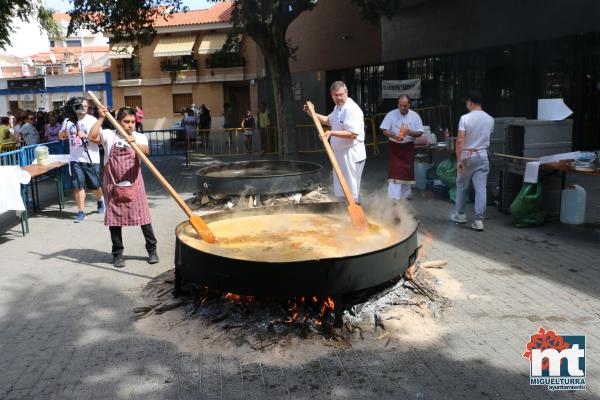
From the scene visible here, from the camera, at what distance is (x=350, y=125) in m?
6.34

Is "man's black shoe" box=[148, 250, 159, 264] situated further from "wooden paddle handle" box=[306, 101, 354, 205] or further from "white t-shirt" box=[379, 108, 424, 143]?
"white t-shirt" box=[379, 108, 424, 143]

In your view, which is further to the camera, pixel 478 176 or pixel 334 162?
pixel 478 176

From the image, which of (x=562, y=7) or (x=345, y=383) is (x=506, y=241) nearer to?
(x=345, y=383)

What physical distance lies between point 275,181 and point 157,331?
466 cm

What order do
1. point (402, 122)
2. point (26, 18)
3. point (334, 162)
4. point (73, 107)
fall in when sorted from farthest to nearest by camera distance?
point (26, 18) → point (73, 107) → point (402, 122) → point (334, 162)

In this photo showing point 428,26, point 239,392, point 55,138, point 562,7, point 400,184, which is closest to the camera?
point 239,392

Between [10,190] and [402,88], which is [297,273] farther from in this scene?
[402,88]

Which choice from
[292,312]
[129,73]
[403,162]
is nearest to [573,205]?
[403,162]

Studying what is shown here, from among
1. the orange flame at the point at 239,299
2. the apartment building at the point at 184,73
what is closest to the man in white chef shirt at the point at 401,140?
the orange flame at the point at 239,299

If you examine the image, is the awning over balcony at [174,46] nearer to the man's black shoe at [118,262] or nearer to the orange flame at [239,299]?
the man's black shoe at [118,262]

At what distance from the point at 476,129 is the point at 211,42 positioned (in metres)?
33.8

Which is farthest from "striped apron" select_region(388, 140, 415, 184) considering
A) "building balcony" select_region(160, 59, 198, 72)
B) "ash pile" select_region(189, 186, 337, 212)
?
"building balcony" select_region(160, 59, 198, 72)

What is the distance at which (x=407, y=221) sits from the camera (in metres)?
5.22

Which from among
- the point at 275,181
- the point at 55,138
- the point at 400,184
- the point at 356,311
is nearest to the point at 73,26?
the point at 55,138
